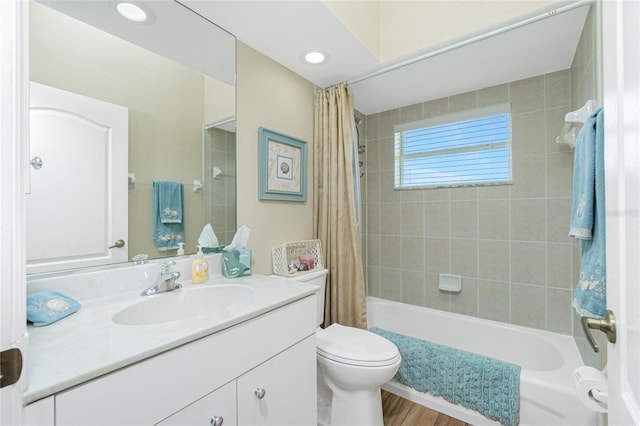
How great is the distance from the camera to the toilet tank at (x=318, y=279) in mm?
1784

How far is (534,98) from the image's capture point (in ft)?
6.75

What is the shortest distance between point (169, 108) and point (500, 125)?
234cm

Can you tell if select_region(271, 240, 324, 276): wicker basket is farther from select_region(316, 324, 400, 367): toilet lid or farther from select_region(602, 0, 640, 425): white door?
select_region(602, 0, 640, 425): white door

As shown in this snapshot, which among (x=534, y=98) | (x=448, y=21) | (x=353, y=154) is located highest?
(x=448, y=21)

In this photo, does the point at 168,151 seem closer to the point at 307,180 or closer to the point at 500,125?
the point at 307,180

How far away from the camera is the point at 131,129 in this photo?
120 centimetres

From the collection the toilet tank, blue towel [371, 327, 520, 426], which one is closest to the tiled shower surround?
blue towel [371, 327, 520, 426]

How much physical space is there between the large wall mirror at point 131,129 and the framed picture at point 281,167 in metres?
0.21

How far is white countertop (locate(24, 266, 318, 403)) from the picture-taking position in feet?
1.89

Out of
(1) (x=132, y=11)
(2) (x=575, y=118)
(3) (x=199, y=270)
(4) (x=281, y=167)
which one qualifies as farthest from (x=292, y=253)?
(2) (x=575, y=118)

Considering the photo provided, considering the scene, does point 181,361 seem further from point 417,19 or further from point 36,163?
point 417,19

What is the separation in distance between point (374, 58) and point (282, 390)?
1.91 m

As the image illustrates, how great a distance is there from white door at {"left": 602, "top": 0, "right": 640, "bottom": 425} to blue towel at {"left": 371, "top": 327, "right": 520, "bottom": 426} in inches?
40.3

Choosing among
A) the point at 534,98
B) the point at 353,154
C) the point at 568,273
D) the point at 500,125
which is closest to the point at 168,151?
the point at 353,154
